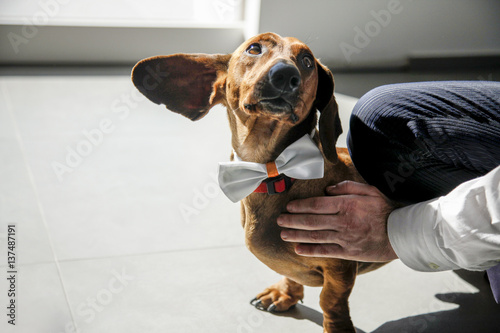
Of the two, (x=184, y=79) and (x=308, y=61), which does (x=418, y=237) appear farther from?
(x=184, y=79)

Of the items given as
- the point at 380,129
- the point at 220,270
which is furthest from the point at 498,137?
the point at 220,270

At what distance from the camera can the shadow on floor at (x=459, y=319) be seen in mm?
1745

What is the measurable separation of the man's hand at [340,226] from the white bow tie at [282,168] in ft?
0.32

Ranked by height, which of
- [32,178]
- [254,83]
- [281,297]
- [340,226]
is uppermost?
[254,83]

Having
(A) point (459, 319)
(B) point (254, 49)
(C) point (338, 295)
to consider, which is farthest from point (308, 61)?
(A) point (459, 319)

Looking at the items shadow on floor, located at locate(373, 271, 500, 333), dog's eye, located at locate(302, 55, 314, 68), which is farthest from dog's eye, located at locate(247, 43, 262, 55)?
shadow on floor, located at locate(373, 271, 500, 333)

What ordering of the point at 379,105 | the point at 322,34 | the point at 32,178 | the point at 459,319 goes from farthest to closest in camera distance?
the point at 322,34 < the point at 32,178 < the point at 459,319 < the point at 379,105

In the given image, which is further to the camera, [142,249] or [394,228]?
[142,249]

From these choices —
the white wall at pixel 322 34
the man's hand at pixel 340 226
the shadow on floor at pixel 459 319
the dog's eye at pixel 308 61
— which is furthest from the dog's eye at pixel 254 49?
the white wall at pixel 322 34

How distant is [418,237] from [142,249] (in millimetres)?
1081

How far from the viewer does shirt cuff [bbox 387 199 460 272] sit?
4.42 ft

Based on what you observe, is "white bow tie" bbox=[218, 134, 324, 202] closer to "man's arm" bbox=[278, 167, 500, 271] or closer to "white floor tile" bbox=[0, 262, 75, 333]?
"man's arm" bbox=[278, 167, 500, 271]

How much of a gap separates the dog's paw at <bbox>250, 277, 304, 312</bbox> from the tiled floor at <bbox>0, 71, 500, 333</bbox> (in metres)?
0.03

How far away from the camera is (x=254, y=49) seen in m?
1.35
